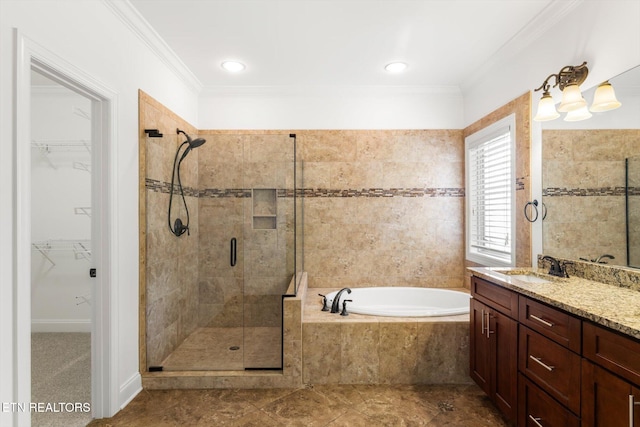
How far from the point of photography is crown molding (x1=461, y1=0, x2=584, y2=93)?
2.16 meters

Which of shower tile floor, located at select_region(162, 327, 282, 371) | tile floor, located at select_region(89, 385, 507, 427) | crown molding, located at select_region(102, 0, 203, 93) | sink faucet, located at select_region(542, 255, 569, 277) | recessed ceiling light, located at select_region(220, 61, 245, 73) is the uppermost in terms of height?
recessed ceiling light, located at select_region(220, 61, 245, 73)

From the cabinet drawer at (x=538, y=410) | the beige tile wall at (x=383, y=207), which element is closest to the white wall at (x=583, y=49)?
the beige tile wall at (x=383, y=207)

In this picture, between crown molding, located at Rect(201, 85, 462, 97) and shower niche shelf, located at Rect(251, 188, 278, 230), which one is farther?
crown molding, located at Rect(201, 85, 462, 97)

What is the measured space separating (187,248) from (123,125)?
1.11 m

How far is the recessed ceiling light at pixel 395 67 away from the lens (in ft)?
10.1

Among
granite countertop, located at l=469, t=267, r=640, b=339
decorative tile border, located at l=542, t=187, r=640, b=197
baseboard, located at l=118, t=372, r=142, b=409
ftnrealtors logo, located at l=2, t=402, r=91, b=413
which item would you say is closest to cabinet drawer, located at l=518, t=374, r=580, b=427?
granite countertop, located at l=469, t=267, r=640, b=339

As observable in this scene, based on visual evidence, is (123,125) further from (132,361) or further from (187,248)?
(132,361)

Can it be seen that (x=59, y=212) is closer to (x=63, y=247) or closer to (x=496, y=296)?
(x=63, y=247)

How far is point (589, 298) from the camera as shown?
1581mm

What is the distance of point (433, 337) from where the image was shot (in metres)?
2.55

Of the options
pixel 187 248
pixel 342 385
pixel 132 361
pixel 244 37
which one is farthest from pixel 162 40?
pixel 342 385

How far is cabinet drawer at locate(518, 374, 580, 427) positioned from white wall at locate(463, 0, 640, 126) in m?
1.72

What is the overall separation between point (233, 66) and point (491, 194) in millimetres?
2645

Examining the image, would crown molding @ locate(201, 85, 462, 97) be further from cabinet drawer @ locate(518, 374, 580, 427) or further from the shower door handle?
cabinet drawer @ locate(518, 374, 580, 427)
